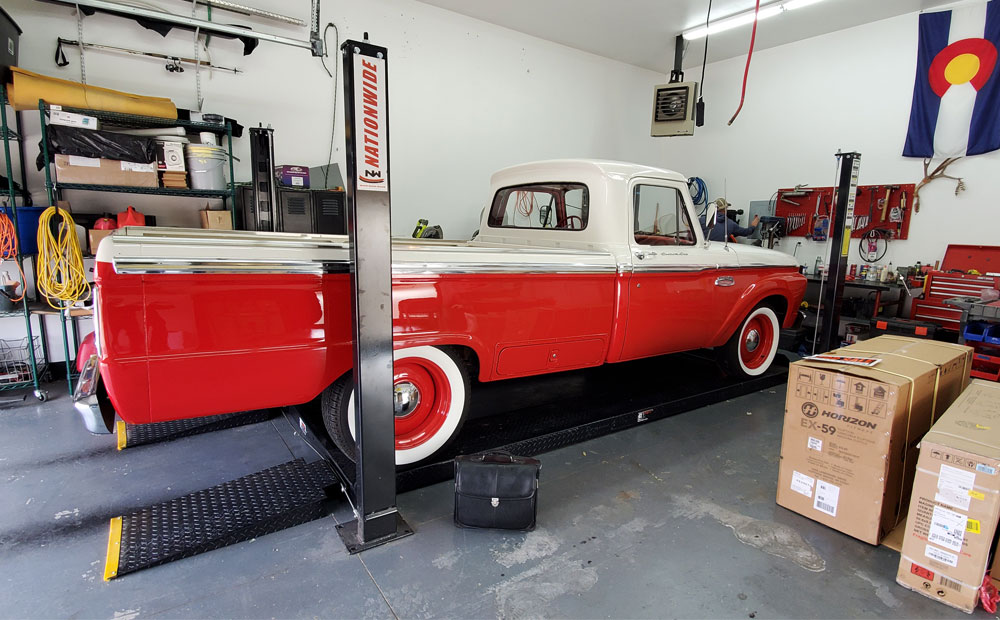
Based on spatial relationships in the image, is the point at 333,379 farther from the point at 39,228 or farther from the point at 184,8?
the point at 184,8

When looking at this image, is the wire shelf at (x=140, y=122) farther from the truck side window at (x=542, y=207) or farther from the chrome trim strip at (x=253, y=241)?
the truck side window at (x=542, y=207)

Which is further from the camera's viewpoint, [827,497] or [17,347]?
[17,347]

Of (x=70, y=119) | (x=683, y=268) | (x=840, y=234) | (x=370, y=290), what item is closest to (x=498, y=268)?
(x=370, y=290)

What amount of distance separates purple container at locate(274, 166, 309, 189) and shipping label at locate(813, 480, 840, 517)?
490 cm

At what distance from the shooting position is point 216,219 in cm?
478

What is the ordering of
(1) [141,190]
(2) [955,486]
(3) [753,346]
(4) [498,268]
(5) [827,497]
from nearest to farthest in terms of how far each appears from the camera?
1. (2) [955,486]
2. (5) [827,497]
3. (4) [498,268]
4. (1) [141,190]
5. (3) [753,346]

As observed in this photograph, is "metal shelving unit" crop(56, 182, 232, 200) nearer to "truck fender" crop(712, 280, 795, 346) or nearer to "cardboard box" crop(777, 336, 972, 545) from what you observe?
"truck fender" crop(712, 280, 795, 346)

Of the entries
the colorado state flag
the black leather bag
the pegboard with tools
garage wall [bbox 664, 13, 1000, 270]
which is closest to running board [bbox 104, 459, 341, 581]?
the black leather bag

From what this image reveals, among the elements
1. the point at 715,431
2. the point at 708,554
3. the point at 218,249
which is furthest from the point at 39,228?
the point at 715,431

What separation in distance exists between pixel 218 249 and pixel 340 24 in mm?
4713

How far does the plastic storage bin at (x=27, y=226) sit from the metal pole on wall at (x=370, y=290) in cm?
381

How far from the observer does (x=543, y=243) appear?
379 cm

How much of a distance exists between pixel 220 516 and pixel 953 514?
3.21 metres

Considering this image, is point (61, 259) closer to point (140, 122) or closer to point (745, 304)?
point (140, 122)
